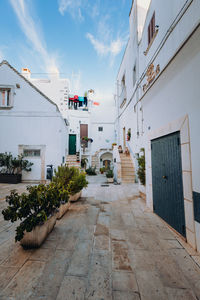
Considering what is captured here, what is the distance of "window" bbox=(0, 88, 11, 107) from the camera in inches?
343

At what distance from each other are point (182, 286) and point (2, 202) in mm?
5096

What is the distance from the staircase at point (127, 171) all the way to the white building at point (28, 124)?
14.2 ft

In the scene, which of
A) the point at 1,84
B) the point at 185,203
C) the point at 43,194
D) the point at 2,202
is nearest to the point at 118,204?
the point at 185,203

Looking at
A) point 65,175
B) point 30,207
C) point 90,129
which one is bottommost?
point 30,207

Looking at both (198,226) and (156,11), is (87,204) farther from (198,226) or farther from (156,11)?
(156,11)

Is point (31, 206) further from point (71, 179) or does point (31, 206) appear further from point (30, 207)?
point (71, 179)

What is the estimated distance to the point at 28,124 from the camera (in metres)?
8.58

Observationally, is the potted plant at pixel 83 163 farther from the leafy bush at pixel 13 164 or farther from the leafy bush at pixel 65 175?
the leafy bush at pixel 65 175

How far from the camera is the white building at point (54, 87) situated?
1240 centimetres

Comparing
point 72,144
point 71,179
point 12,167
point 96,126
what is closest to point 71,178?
point 71,179

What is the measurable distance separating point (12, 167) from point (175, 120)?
8918 mm

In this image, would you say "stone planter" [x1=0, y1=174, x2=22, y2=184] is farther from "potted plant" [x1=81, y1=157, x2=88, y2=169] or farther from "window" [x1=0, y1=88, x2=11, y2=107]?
"potted plant" [x1=81, y1=157, x2=88, y2=169]

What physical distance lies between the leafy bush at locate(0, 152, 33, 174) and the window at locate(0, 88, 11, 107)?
11.0 ft

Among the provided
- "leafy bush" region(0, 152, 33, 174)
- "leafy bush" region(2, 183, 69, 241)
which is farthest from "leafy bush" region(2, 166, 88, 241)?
"leafy bush" region(0, 152, 33, 174)
